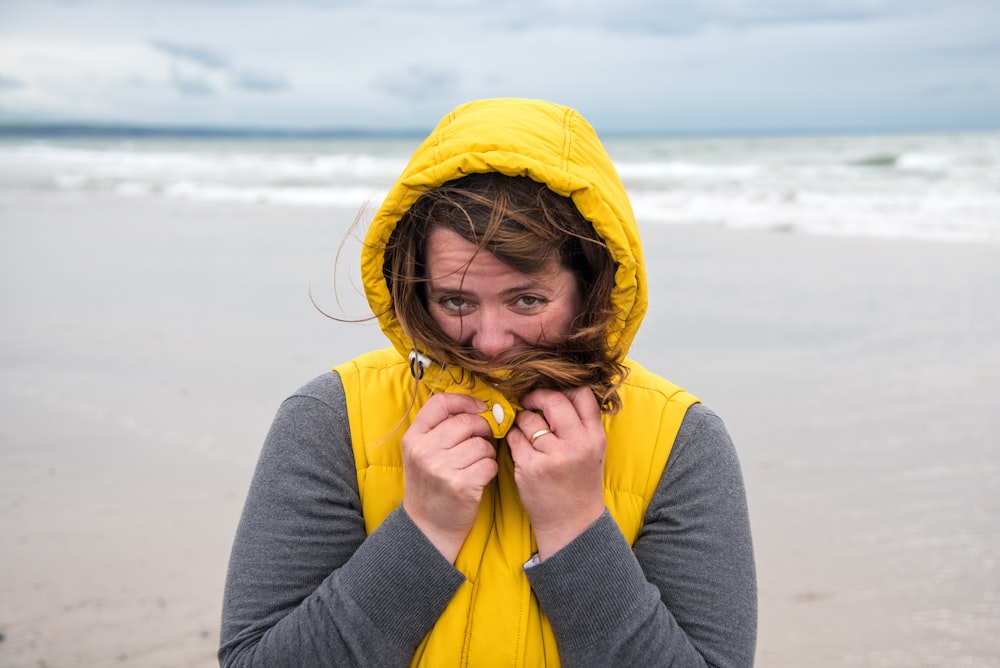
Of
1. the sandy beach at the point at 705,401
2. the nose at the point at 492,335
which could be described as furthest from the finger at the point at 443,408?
the sandy beach at the point at 705,401

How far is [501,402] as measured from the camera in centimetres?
171

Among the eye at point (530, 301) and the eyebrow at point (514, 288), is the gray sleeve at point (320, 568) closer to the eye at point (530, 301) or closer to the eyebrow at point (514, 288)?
the eyebrow at point (514, 288)

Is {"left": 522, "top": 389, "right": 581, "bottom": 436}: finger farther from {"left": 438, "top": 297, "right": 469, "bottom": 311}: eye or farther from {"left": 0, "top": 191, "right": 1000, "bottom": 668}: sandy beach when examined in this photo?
{"left": 0, "top": 191, "right": 1000, "bottom": 668}: sandy beach

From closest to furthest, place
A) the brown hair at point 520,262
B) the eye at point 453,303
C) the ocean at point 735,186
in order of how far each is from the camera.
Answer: the brown hair at point 520,262 → the eye at point 453,303 → the ocean at point 735,186

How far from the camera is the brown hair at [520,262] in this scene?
67.1 inches

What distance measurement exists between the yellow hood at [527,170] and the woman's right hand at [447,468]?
0.75 feet

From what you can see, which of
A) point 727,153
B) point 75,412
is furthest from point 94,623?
point 727,153

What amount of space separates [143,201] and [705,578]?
68.0 ft

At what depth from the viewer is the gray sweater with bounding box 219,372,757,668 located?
63.1 inches

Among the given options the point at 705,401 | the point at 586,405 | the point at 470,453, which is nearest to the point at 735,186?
the point at 705,401

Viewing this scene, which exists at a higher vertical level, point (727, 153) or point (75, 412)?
point (727, 153)

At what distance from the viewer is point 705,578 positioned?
166 centimetres

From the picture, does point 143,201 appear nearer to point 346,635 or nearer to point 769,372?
point 769,372

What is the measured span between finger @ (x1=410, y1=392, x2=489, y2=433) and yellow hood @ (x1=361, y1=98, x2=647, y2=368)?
0.67ft
